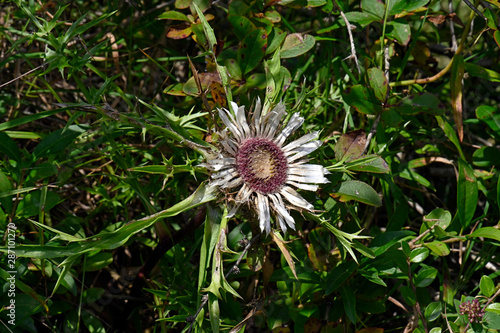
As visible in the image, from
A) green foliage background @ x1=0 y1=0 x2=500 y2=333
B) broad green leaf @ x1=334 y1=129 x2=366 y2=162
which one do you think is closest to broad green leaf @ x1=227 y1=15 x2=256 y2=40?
green foliage background @ x1=0 y1=0 x2=500 y2=333

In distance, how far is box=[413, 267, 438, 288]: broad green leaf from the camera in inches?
55.9

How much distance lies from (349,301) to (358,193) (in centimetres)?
33

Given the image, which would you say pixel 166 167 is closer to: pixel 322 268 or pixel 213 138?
pixel 213 138

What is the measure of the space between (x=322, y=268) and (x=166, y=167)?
63cm

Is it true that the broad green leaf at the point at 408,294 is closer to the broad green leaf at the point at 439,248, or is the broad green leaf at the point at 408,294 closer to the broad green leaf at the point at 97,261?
the broad green leaf at the point at 439,248

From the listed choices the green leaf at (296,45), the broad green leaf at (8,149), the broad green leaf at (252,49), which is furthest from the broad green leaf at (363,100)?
the broad green leaf at (8,149)

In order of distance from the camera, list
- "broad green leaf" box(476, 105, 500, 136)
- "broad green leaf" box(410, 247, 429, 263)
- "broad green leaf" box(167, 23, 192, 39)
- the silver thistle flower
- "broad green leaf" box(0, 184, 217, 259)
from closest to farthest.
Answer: "broad green leaf" box(0, 184, 217, 259) → the silver thistle flower → "broad green leaf" box(410, 247, 429, 263) → "broad green leaf" box(167, 23, 192, 39) → "broad green leaf" box(476, 105, 500, 136)

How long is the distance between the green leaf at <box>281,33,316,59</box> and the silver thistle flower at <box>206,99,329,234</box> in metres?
0.32

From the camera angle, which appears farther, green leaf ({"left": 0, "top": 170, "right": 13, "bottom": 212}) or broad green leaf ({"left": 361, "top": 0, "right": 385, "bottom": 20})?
broad green leaf ({"left": 361, "top": 0, "right": 385, "bottom": 20})

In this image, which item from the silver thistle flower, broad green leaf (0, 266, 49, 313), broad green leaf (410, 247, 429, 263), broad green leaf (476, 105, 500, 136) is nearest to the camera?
the silver thistle flower

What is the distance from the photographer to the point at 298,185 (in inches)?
49.7

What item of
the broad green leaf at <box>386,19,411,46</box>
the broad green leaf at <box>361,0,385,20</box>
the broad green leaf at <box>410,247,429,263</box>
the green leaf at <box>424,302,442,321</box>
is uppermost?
the broad green leaf at <box>361,0,385,20</box>

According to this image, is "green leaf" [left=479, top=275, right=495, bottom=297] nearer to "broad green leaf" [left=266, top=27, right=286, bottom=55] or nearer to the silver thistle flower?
the silver thistle flower

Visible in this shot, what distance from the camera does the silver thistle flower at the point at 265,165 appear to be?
46.9 inches
